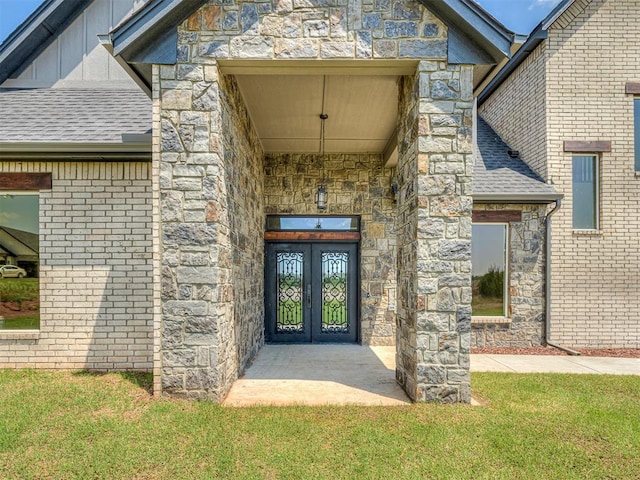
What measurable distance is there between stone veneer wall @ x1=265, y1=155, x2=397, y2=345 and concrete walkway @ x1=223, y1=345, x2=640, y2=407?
759 mm

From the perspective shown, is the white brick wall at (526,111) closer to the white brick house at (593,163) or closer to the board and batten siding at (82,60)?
the white brick house at (593,163)

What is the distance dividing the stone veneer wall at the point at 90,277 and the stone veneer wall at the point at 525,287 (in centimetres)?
590

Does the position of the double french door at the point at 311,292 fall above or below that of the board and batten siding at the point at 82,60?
below

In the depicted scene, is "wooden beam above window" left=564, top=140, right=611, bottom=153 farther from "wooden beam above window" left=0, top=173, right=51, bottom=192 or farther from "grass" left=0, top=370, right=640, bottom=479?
"wooden beam above window" left=0, top=173, right=51, bottom=192

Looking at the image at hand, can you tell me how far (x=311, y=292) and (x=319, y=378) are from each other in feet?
9.49

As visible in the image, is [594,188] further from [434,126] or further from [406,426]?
[406,426]

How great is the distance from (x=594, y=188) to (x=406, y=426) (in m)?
6.74

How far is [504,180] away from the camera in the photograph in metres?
7.95

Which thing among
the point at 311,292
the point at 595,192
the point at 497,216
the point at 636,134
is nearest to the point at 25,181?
the point at 311,292

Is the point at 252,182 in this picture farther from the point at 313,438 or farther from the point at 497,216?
the point at 497,216

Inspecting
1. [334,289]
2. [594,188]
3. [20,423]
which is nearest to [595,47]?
[594,188]

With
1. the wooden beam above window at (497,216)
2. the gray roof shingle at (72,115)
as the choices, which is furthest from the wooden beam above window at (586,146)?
the gray roof shingle at (72,115)

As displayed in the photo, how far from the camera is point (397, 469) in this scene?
319 cm

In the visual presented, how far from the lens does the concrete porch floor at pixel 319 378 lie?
474 cm
